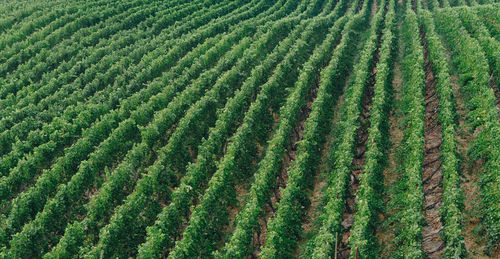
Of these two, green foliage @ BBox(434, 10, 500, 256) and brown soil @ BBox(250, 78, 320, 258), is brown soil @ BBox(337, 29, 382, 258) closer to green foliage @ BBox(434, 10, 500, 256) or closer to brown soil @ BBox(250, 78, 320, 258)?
brown soil @ BBox(250, 78, 320, 258)

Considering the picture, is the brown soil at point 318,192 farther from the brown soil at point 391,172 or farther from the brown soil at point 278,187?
the brown soil at point 391,172

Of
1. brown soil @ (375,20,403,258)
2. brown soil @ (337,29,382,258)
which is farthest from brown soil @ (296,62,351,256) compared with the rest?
brown soil @ (375,20,403,258)

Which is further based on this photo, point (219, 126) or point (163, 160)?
point (219, 126)

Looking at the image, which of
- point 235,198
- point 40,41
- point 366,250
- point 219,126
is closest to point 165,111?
point 219,126

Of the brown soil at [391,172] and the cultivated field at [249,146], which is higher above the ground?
the cultivated field at [249,146]

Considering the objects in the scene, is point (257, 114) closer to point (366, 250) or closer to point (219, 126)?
point (219, 126)

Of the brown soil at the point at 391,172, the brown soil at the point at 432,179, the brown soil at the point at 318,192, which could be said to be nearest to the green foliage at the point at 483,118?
the brown soil at the point at 432,179
